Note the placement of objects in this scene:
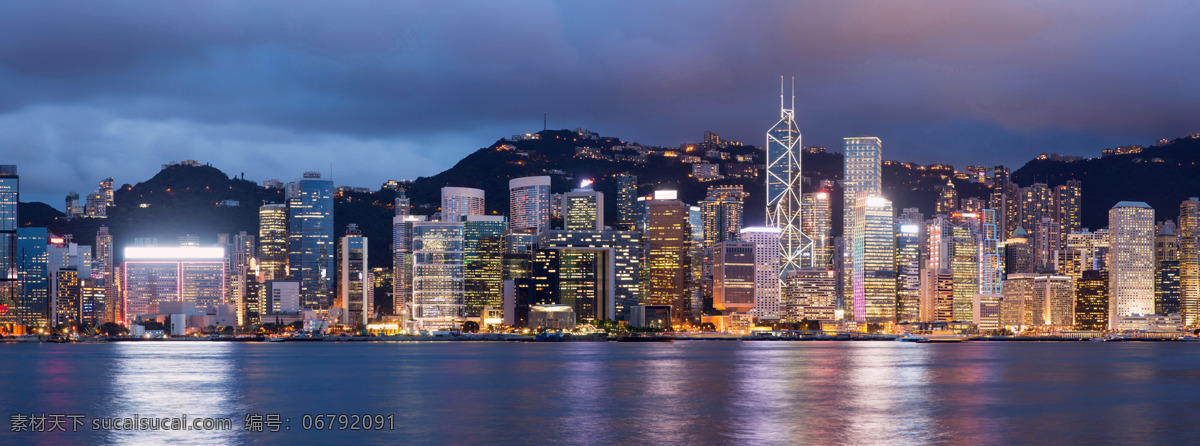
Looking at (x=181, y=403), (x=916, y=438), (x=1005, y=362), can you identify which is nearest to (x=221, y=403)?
(x=181, y=403)

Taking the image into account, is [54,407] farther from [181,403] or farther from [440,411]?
[440,411]

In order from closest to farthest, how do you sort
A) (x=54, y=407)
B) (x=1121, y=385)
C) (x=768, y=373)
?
(x=54, y=407) < (x=1121, y=385) < (x=768, y=373)

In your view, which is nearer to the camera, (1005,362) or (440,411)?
(440,411)

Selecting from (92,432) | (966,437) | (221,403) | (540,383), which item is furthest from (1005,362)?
(92,432)

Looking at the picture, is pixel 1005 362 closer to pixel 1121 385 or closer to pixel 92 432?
pixel 1121 385

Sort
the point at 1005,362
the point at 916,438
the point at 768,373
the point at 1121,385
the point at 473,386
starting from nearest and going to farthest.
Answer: the point at 916,438 → the point at 473,386 → the point at 1121,385 → the point at 768,373 → the point at 1005,362

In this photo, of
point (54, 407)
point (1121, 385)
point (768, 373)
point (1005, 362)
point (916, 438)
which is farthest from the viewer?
point (1005, 362)
